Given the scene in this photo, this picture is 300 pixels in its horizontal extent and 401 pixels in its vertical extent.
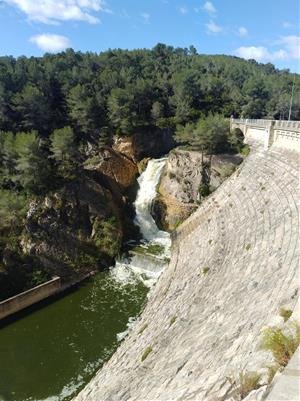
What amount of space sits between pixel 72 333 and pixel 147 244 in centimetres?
1174

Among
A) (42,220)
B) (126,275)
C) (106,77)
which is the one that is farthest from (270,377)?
(106,77)

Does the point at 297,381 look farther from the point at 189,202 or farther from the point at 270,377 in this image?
the point at 189,202

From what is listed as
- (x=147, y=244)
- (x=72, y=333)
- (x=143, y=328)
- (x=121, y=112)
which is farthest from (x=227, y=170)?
(x=72, y=333)

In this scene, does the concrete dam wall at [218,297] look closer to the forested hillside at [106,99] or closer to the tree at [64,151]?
the tree at [64,151]

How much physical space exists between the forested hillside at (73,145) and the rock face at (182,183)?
7.20 feet

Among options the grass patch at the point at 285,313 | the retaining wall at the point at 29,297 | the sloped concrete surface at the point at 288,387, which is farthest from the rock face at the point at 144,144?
the sloped concrete surface at the point at 288,387

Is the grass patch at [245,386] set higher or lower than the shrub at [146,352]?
higher

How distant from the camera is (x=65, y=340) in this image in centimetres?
2136

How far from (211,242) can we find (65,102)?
3230 centimetres

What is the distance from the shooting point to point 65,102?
4894cm

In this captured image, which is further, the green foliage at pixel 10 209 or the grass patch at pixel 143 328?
the green foliage at pixel 10 209

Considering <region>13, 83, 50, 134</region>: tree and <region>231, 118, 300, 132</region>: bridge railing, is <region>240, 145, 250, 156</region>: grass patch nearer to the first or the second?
<region>231, 118, 300, 132</region>: bridge railing

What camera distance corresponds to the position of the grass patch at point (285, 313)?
1026cm

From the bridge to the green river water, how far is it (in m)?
16.4
